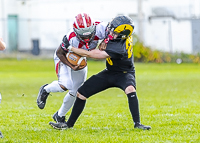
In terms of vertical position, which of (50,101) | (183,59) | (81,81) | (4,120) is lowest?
(183,59)

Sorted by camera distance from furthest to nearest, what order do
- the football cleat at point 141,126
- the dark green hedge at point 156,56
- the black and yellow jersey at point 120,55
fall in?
1. the dark green hedge at point 156,56
2. the football cleat at point 141,126
3. the black and yellow jersey at point 120,55

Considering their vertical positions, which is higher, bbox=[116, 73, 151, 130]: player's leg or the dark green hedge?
bbox=[116, 73, 151, 130]: player's leg

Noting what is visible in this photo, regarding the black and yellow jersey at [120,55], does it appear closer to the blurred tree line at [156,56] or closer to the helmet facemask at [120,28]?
the helmet facemask at [120,28]

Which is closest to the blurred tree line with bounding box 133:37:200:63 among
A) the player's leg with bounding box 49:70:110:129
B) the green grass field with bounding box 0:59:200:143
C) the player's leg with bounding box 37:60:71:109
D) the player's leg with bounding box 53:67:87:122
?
the green grass field with bounding box 0:59:200:143

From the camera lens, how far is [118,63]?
586 cm

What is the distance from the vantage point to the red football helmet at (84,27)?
565 cm

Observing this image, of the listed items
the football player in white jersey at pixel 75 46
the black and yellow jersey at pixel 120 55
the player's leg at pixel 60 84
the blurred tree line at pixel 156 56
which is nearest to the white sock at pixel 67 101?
the football player in white jersey at pixel 75 46

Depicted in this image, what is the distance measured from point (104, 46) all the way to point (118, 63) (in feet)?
1.08

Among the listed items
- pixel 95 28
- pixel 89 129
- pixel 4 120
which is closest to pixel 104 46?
pixel 95 28

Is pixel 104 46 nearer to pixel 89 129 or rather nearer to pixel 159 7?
pixel 89 129

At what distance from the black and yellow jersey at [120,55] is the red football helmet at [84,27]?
0.28 meters

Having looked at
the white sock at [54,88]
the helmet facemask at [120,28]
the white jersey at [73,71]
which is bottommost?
the white sock at [54,88]

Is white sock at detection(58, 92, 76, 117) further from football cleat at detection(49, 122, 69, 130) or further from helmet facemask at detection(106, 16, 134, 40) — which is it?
helmet facemask at detection(106, 16, 134, 40)

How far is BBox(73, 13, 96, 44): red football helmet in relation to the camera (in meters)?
5.65
